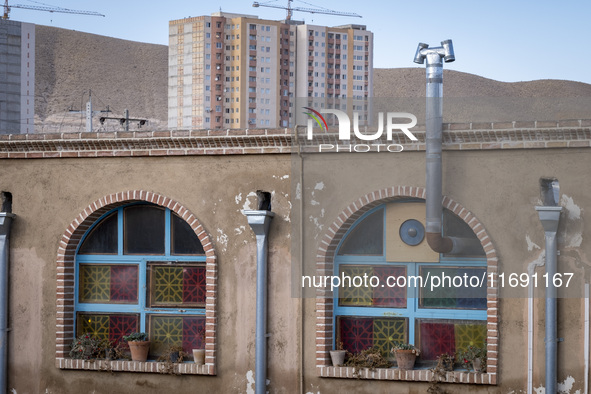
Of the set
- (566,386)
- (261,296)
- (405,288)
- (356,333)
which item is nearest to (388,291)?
(405,288)

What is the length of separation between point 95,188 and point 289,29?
301 feet

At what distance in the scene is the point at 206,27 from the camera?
99188 mm

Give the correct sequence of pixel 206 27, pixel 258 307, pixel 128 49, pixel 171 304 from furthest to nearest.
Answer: pixel 128 49 → pixel 206 27 → pixel 171 304 → pixel 258 307

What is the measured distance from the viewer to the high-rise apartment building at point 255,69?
322ft

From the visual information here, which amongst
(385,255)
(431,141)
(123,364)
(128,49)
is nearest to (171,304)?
(123,364)

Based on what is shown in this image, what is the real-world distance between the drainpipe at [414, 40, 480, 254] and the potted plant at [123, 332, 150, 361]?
390 cm

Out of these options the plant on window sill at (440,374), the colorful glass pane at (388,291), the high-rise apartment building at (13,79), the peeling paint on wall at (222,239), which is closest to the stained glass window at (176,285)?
the peeling paint on wall at (222,239)

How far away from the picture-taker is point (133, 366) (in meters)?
11.3

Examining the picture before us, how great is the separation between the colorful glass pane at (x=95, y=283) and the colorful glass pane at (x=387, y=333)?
3596 millimetres

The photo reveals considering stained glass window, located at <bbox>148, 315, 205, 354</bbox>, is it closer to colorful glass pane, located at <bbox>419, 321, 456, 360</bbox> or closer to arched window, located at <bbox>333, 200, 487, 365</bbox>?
arched window, located at <bbox>333, 200, 487, 365</bbox>

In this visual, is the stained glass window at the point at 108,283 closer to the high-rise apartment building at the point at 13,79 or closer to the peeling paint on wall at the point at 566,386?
the peeling paint on wall at the point at 566,386

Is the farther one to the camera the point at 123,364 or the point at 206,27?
the point at 206,27

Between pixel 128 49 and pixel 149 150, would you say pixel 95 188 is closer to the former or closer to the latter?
pixel 149 150

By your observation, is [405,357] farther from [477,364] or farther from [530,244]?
[530,244]
